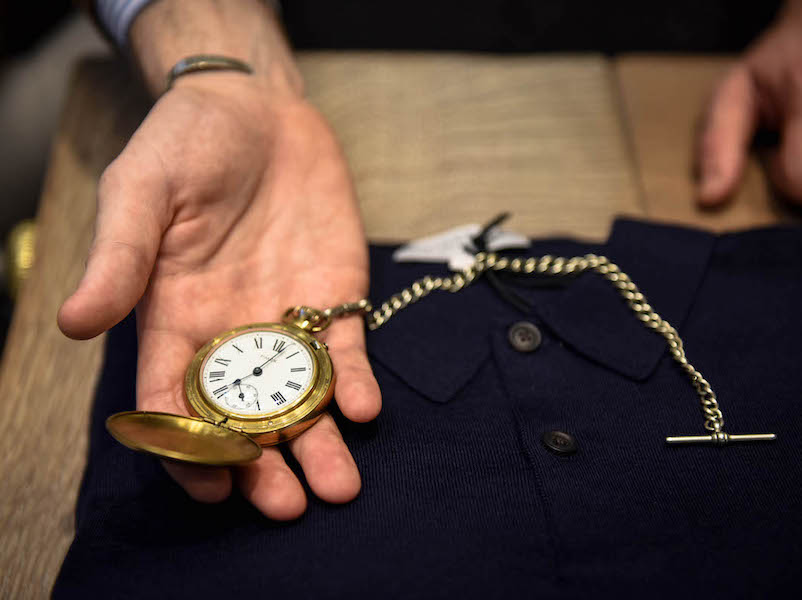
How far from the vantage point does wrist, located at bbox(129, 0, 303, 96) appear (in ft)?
5.29

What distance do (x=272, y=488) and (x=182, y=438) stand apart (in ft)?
0.50

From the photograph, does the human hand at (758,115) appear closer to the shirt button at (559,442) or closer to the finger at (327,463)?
the shirt button at (559,442)

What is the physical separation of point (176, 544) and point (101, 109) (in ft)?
4.83

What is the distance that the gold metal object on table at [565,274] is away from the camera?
1.20 m

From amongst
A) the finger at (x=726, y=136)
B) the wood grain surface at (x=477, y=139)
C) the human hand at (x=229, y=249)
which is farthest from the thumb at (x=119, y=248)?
the finger at (x=726, y=136)

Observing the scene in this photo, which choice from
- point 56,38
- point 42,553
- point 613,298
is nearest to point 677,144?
point 613,298

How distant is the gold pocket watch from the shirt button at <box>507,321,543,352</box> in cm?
34

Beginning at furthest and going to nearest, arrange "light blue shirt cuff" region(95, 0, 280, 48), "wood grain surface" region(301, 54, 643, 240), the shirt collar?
"wood grain surface" region(301, 54, 643, 240)
"light blue shirt cuff" region(95, 0, 280, 48)
the shirt collar

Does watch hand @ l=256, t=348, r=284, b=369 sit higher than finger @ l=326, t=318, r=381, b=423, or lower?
higher

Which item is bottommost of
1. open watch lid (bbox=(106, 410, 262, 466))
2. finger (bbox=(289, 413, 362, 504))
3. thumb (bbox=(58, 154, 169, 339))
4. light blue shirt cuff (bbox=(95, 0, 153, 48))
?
finger (bbox=(289, 413, 362, 504))

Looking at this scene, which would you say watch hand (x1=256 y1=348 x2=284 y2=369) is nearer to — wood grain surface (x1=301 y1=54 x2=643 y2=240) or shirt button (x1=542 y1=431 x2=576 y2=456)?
shirt button (x1=542 y1=431 x2=576 y2=456)

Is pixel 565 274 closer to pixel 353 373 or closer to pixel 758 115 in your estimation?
pixel 353 373

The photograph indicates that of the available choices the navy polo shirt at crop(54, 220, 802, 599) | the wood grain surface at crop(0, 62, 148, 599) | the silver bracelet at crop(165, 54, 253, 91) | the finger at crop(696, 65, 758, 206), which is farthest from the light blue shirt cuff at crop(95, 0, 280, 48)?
the finger at crop(696, 65, 758, 206)

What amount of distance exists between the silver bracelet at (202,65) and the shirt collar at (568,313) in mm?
584
